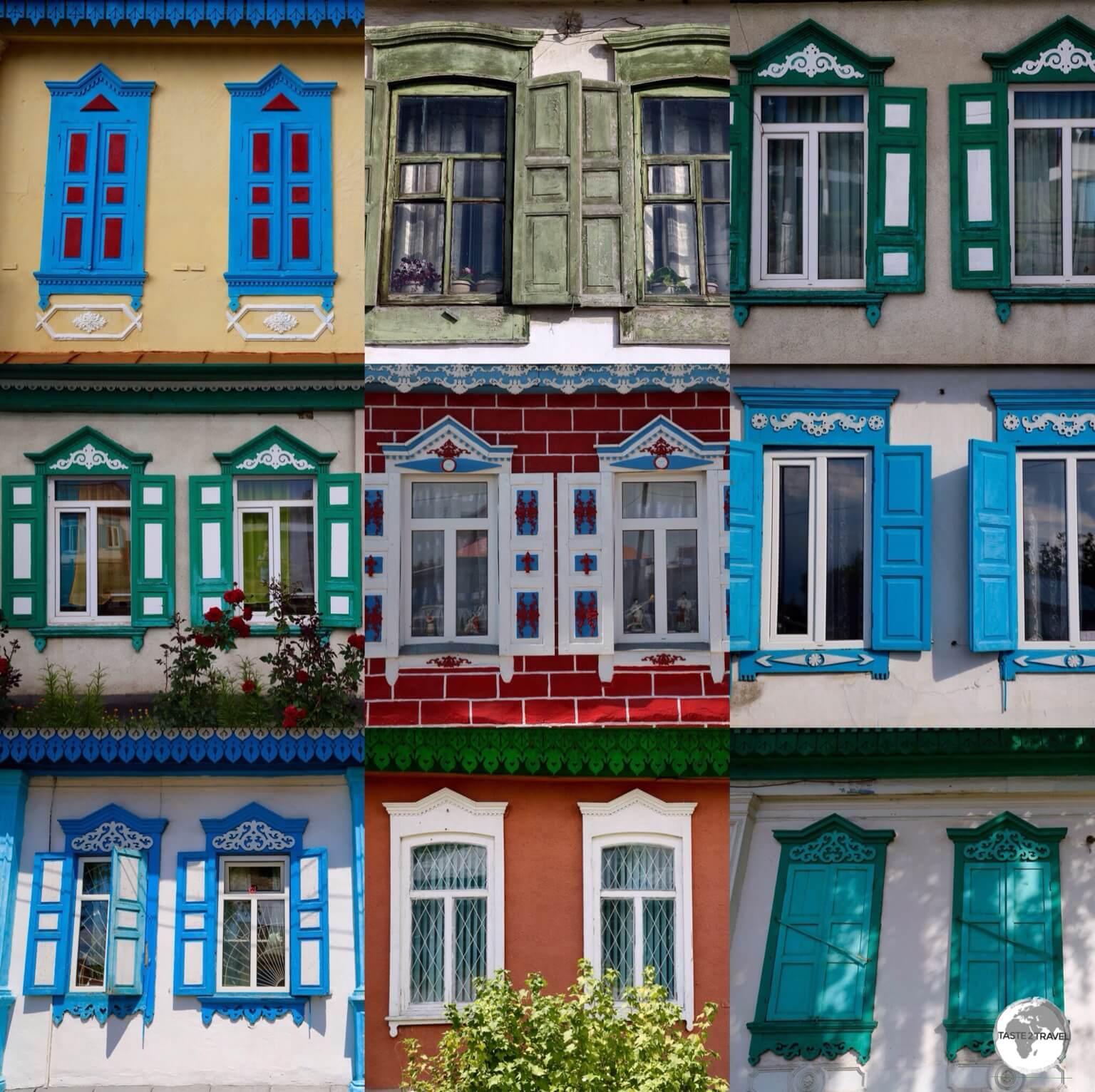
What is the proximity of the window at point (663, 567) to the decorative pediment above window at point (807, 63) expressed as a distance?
6.76 feet

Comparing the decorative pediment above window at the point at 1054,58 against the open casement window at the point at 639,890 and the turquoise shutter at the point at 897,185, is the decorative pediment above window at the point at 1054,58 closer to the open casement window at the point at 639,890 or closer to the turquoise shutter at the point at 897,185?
the turquoise shutter at the point at 897,185

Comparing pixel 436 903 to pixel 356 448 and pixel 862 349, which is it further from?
pixel 862 349

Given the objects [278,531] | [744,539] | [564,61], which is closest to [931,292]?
[744,539]

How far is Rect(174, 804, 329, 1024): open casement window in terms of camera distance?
6891mm

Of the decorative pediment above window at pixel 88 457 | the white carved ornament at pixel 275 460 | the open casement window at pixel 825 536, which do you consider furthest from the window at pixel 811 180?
the decorative pediment above window at pixel 88 457

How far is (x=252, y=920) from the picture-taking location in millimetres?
6949

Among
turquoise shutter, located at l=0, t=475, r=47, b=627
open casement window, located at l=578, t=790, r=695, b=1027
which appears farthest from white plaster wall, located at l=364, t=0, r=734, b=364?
open casement window, located at l=578, t=790, r=695, b=1027

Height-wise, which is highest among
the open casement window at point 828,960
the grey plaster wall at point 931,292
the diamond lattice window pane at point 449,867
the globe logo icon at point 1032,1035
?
the grey plaster wall at point 931,292

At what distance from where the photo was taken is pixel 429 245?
702 cm

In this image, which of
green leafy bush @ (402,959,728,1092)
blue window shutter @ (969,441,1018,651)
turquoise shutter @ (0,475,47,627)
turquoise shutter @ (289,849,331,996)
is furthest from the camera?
turquoise shutter @ (0,475,47,627)

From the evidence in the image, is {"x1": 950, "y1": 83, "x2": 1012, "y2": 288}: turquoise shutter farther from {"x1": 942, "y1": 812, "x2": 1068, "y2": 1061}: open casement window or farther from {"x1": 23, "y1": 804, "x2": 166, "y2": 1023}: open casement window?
{"x1": 23, "y1": 804, "x2": 166, "y2": 1023}: open casement window

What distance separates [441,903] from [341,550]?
1831 mm

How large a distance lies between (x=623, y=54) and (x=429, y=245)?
1359mm

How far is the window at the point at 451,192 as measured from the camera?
700cm
